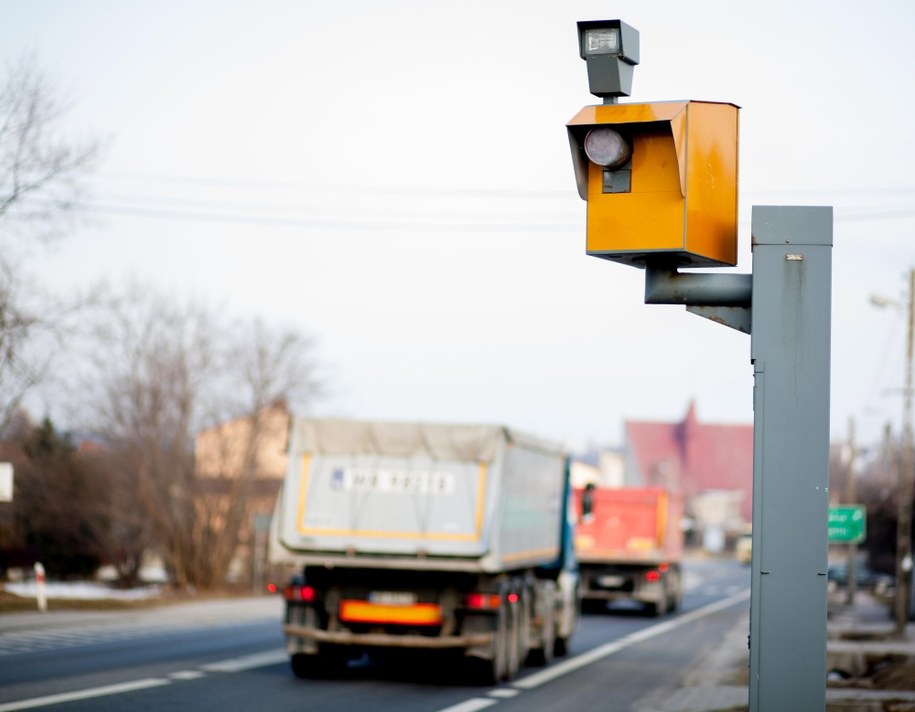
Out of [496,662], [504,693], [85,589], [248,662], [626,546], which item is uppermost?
[626,546]

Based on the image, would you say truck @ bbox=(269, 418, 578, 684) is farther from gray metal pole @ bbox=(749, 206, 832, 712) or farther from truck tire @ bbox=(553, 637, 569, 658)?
gray metal pole @ bbox=(749, 206, 832, 712)

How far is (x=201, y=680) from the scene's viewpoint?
15953 millimetres

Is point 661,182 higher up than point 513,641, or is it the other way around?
point 661,182

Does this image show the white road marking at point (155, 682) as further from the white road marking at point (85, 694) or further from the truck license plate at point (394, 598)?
the truck license plate at point (394, 598)

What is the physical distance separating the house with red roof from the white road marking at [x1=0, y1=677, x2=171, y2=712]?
125966 mm

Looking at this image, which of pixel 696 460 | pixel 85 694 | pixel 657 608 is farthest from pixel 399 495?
pixel 696 460

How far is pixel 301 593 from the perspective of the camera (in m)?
16.4

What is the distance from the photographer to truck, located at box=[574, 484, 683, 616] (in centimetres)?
3484

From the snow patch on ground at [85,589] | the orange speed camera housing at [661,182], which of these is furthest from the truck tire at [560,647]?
the snow patch on ground at [85,589]

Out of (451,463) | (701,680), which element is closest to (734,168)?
(451,463)

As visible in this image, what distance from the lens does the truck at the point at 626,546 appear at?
34844mm

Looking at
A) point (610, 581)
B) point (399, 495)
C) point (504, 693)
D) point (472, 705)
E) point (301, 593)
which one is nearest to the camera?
point (472, 705)

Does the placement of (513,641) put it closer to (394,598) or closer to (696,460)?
(394,598)

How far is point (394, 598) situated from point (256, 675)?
78.0 inches
